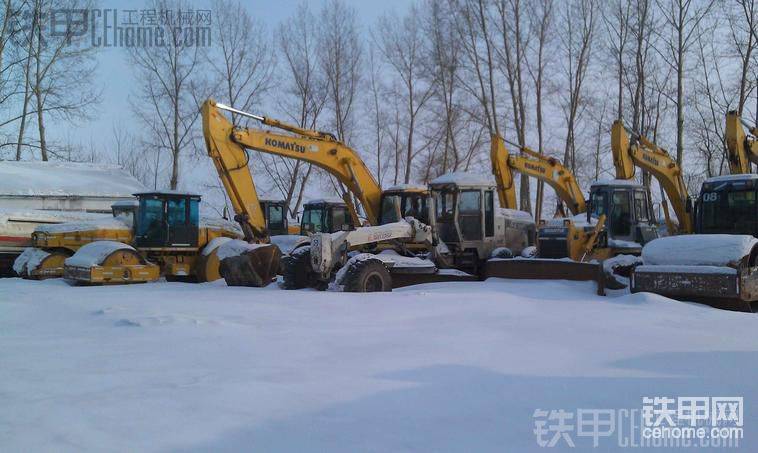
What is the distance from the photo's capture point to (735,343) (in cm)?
710

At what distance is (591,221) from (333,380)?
39.0 feet

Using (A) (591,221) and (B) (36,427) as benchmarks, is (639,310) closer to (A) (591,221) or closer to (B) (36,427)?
(A) (591,221)

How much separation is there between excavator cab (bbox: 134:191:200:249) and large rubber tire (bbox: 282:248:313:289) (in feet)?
15.4

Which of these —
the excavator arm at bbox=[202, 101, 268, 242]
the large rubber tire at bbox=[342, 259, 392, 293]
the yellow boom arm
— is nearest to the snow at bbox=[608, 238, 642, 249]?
the yellow boom arm

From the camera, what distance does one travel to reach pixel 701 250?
1142cm

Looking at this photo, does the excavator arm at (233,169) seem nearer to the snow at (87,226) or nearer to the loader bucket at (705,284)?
the snow at (87,226)

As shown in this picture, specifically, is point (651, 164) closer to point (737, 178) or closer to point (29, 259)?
point (737, 178)

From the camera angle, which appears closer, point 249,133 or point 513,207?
point 249,133

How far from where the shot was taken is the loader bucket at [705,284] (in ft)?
35.2

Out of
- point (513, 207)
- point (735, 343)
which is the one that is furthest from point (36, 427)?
point (513, 207)

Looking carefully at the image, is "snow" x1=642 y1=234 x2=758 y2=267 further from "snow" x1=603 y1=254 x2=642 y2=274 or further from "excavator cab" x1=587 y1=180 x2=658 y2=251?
"excavator cab" x1=587 y1=180 x2=658 y2=251

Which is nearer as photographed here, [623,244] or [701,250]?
[701,250]

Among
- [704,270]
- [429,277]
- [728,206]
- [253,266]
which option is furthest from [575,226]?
[253,266]

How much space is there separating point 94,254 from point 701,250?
511 inches
